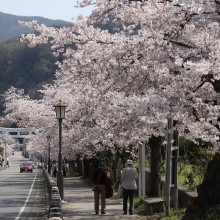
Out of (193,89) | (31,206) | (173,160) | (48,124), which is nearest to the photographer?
(193,89)

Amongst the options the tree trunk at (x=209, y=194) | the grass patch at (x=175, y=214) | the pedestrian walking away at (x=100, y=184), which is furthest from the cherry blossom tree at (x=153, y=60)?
the pedestrian walking away at (x=100, y=184)

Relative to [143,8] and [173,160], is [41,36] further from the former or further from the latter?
[173,160]

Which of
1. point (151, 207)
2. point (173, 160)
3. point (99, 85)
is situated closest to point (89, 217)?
point (151, 207)

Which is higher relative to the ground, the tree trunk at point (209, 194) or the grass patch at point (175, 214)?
the tree trunk at point (209, 194)

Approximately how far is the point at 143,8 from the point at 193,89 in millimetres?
2527

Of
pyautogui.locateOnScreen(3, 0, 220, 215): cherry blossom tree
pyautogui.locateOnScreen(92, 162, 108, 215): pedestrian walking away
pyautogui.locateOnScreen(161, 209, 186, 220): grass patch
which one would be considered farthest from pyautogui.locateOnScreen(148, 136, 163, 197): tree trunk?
pyautogui.locateOnScreen(3, 0, 220, 215): cherry blossom tree

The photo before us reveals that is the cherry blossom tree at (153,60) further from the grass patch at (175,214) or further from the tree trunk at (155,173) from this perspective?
the tree trunk at (155,173)

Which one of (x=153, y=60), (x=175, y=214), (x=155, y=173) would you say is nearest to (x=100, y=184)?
(x=155, y=173)

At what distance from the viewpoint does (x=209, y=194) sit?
42.1 ft

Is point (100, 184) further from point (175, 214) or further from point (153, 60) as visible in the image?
point (153, 60)

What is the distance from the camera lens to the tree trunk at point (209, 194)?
12.7m

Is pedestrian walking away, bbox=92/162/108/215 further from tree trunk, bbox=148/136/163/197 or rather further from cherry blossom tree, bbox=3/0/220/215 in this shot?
cherry blossom tree, bbox=3/0/220/215

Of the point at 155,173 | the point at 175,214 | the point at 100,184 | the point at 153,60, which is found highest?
the point at 153,60

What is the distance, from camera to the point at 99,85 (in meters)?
15.0
